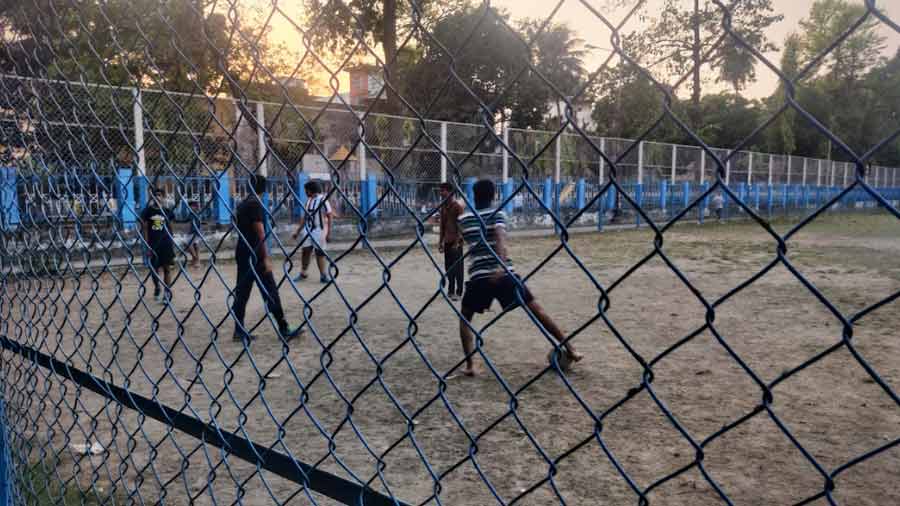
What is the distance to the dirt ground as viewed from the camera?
191 cm

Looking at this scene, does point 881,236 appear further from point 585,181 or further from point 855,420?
point 855,420

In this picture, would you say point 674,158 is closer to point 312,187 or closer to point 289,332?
point 312,187

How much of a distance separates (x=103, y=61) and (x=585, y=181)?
18258 millimetres

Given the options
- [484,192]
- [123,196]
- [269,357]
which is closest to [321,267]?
[269,357]

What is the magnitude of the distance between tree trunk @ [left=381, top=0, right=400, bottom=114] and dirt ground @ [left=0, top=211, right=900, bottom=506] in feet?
Answer: 1.29

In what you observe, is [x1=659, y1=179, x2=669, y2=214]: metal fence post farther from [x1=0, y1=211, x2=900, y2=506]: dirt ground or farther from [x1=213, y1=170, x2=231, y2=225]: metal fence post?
[x1=213, y1=170, x2=231, y2=225]: metal fence post

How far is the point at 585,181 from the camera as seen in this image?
63.8ft

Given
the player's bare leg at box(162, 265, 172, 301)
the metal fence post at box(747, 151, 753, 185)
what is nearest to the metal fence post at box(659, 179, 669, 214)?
the metal fence post at box(747, 151, 753, 185)

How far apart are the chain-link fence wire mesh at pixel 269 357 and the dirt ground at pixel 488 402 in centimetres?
2

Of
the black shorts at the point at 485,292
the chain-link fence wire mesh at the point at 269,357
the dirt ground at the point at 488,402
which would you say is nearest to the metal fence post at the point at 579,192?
the dirt ground at the point at 488,402

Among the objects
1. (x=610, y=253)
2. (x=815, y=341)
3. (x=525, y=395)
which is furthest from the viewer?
(x=610, y=253)

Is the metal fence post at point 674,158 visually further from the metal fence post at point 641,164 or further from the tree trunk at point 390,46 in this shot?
the tree trunk at point 390,46

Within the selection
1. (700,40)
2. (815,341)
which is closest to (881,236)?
(815,341)

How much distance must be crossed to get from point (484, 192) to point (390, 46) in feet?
32.5
